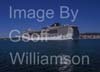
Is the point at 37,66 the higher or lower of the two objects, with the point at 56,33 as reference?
lower

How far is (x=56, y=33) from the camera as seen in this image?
391 inches

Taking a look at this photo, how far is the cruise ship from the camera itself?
930cm

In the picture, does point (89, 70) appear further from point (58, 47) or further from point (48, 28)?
point (58, 47)

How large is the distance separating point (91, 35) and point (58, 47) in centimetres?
278

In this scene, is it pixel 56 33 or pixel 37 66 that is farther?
pixel 56 33

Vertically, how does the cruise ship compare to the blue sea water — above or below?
above

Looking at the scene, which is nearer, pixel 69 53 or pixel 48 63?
pixel 48 63

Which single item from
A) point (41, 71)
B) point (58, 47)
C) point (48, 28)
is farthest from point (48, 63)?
point (58, 47)

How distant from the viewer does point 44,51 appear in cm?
1087

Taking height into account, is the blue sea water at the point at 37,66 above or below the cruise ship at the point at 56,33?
below

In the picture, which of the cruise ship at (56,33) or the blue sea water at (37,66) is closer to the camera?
the cruise ship at (56,33)

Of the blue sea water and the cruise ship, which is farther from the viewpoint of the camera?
the blue sea water

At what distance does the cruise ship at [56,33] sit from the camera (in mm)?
9297

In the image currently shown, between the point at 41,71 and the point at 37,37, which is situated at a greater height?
the point at 37,37
